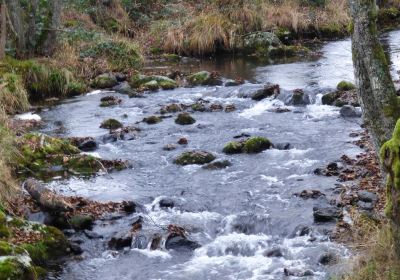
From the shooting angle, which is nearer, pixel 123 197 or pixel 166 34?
pixel 123 197

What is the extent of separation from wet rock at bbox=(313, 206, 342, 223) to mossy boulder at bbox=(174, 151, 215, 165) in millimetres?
3552

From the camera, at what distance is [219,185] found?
35.7 feet

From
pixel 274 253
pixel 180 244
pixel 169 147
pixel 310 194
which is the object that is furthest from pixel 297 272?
pixel 169 147

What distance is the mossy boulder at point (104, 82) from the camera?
1992 centimetres

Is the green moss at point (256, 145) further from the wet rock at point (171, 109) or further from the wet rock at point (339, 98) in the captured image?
the wet rock at point (171, 109)

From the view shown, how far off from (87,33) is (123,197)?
44.3 feet

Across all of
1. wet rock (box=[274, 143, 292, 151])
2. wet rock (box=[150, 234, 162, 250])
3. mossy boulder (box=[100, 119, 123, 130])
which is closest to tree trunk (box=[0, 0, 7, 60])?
mossy boulder (box=[100, 119, 123, 130])

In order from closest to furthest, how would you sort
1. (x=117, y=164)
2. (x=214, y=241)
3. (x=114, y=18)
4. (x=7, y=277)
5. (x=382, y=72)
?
(x=7, y=277) → (x=382, y=72) → (x=214, y=241) → (x=117, y=164) → (x=114, y=18)

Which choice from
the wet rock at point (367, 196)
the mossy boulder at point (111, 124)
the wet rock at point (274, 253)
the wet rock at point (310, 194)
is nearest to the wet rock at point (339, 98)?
the mossy boulder at point (111, 124)

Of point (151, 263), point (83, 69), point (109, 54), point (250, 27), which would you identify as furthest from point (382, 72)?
point (250, 27)

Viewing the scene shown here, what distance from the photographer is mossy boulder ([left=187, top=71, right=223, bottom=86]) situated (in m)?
19.9

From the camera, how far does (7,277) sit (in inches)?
261

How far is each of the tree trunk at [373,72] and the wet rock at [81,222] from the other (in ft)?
15.1

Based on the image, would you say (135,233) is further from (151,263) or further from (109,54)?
(109,54)
